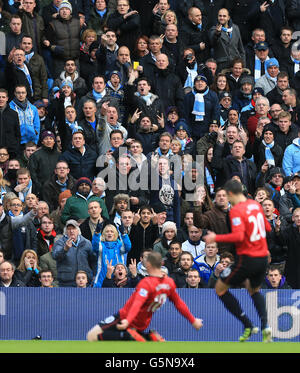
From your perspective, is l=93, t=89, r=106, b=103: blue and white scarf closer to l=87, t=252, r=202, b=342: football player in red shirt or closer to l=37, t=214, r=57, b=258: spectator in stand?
l=37, t=214, r=57, b=258: spectator in stand

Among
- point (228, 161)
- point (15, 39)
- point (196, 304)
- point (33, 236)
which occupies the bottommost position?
point (196, 304)

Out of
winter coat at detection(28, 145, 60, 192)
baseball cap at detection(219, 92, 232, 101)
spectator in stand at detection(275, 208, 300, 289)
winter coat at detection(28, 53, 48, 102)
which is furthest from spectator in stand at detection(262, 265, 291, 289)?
winter coat at detection(28, 53, 48, 102)

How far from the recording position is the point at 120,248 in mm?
16516

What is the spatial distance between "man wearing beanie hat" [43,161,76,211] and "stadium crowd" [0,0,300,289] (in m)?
0.02

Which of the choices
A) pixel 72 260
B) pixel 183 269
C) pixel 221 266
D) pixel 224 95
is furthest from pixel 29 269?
pixel 224 95

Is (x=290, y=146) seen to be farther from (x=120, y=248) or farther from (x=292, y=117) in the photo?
(x=120, y=248)

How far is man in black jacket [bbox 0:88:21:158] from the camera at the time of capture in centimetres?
1930

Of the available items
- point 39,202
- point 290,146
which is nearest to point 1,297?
point 39,202

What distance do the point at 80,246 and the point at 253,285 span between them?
434 centimetres

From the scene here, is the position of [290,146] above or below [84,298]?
above

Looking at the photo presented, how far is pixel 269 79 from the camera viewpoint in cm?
2127

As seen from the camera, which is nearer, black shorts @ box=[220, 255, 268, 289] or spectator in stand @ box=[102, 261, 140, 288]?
black shorts @ box=[220, 255, 268, 289]

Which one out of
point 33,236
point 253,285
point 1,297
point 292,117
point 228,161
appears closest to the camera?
point 253,285

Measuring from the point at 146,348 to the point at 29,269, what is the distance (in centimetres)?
479
